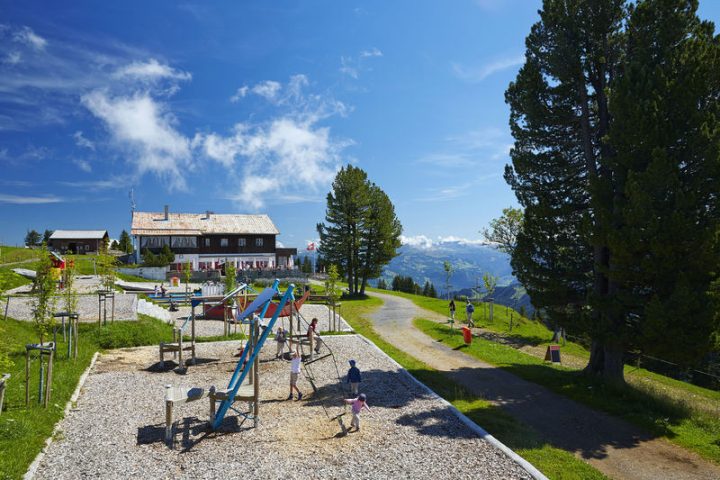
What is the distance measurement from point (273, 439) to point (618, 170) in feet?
50.3

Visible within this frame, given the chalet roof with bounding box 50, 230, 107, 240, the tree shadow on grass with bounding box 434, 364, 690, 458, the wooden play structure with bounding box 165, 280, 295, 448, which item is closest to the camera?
the wooden play structure with bounding box 165, 280, 295, 448

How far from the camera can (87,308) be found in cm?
2930

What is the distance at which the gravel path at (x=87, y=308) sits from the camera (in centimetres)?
2473

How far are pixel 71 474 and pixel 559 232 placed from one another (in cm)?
1933

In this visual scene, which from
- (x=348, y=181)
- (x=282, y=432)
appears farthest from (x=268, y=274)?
(x=282, y=432)

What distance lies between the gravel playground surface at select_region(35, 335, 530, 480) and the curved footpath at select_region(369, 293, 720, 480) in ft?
8.35

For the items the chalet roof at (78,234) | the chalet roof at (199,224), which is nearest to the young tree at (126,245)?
the chalet roof at (78,234)

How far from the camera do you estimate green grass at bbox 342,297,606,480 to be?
980 centimetres

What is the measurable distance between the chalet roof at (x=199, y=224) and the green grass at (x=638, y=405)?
164ft

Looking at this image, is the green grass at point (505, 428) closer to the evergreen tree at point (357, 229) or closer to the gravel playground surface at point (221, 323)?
the gravel playground surface at point (221, 323)

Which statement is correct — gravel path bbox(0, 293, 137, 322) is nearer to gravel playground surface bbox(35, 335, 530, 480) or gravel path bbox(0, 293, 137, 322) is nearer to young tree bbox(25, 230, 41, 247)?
gravel playground surface bbox(35, 335, 530, 480)

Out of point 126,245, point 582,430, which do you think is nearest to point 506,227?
point 582,430

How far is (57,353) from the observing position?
17.5 m

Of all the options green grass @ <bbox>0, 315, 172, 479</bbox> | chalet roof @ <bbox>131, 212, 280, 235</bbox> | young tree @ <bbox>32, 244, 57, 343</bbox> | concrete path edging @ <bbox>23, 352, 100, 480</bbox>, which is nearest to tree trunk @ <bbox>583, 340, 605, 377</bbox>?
concrete path edging @ <bbox>23, 352, 100, 480</bbox>
